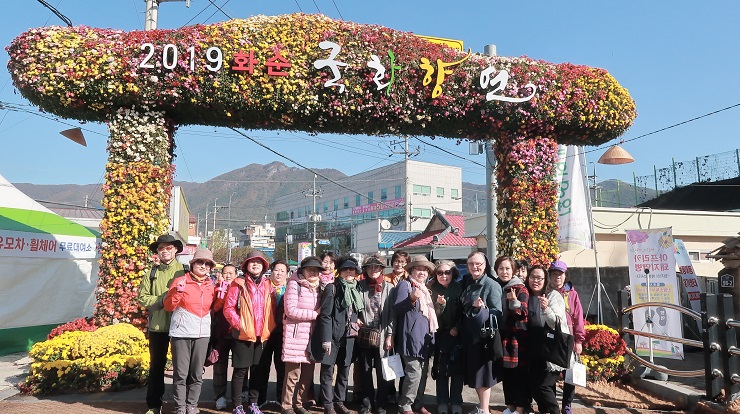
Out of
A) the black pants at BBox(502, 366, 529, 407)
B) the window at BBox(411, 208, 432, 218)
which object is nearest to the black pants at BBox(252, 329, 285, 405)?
the black pants at BBox(502, 366, 529, 407)

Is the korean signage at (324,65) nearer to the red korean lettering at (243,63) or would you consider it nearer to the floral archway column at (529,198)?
the red korean lettering at (243,63)

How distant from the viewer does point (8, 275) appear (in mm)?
9242

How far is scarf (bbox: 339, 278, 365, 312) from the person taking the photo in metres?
5.55

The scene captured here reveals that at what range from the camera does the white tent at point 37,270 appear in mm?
9266

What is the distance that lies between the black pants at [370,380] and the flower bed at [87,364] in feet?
8.94

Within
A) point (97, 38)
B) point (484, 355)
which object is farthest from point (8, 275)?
point (484, 355)

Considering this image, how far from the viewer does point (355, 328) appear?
577 cm

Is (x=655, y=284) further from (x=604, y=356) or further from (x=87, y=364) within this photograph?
(x=87, y=364)

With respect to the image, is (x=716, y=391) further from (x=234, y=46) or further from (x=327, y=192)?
(x=327, y=192)

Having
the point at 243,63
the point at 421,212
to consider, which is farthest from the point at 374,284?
the point at 421,212

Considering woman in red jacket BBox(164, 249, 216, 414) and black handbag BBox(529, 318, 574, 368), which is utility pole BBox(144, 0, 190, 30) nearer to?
woman in red jacket BBox(164, 249, 216, 414)

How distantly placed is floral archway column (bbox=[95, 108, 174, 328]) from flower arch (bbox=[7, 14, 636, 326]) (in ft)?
0.05

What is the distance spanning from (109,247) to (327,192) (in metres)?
78.6

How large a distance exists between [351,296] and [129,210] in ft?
12.8
